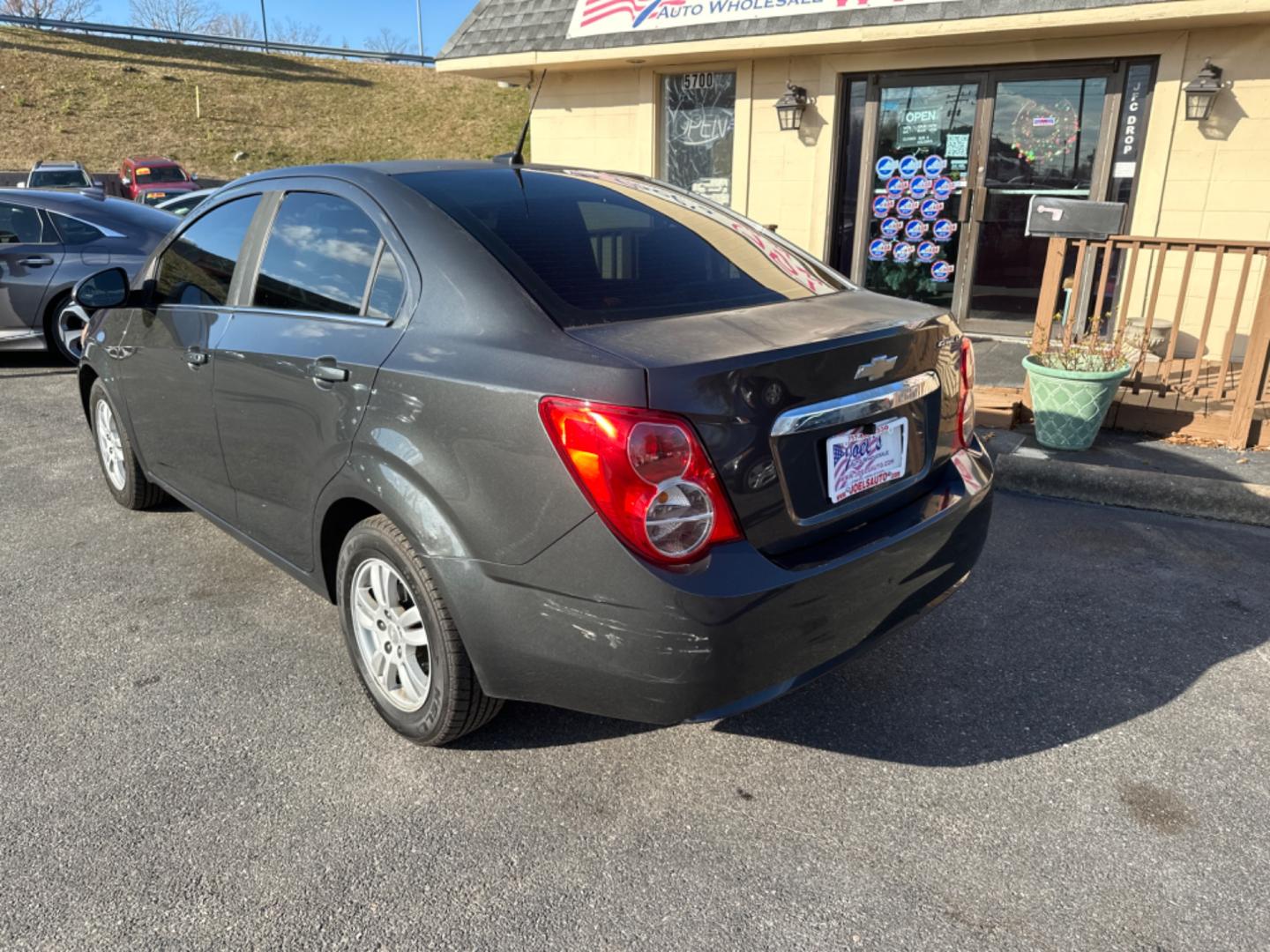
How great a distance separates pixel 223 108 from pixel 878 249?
39.3 meters

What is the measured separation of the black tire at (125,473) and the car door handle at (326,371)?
1943mm

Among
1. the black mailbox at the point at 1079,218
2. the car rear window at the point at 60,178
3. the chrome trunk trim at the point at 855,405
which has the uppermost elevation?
the car rear window at the point at 60,178

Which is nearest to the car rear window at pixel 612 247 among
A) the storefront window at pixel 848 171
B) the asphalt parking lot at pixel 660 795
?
the asphalt parking lot at pixel 660 795

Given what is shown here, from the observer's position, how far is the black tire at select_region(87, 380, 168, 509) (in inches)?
167

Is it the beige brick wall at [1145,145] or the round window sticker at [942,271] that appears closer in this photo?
the beige brick wall at [1145,145]

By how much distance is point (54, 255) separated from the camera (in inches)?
305

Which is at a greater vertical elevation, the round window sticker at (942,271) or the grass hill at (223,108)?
the grass hill at (223,108)

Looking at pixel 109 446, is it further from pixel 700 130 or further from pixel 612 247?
pixel 700 130

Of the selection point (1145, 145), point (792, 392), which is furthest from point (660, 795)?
point (1145, 145)

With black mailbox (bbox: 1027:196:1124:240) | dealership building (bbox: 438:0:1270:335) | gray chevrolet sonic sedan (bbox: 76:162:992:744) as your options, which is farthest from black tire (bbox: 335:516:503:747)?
black mailbox (bbox: 1027:196:1124:240)

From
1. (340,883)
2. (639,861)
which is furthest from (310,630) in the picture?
(639,861)

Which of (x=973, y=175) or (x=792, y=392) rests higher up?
(x=973, y=175)

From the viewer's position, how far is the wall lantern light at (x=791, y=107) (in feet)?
28.1

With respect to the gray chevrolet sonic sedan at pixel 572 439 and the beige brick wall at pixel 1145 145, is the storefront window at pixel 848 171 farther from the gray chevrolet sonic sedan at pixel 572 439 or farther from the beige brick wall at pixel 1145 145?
the gray chevrolet sonic sedan at pixel 572 439
